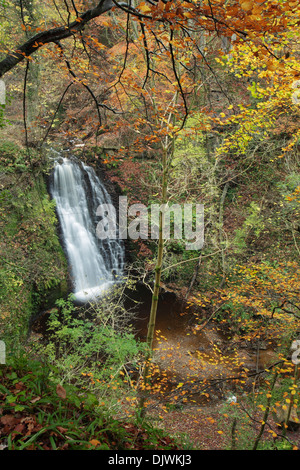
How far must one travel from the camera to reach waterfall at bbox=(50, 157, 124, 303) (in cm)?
1195

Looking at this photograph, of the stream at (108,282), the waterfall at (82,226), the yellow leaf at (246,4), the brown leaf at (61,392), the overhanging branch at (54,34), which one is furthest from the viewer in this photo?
the waterfall at (82,226)

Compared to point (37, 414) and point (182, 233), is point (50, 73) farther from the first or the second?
point (37, 414)

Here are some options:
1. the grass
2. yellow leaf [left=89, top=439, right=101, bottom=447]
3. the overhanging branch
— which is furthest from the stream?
the overhanging branch

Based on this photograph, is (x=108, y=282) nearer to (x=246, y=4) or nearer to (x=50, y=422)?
(x=50, y=422)

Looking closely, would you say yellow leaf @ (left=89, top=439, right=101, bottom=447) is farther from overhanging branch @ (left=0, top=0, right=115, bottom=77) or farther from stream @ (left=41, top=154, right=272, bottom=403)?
stream @ (left=41, top=154, right=272, bottom=403)

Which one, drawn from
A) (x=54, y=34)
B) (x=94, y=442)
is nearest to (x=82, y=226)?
(x=54, y=34)

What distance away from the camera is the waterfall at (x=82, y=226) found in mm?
11945

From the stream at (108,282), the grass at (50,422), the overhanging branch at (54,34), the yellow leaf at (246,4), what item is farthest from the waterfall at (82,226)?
the yellow leaf at (246,4)

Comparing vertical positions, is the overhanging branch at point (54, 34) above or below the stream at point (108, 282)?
above

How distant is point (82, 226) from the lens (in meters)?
12.6

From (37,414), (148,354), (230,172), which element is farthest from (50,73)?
(37,414)

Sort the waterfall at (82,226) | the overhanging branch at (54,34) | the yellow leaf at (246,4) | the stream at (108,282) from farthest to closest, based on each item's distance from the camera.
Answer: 1. the waterfall at (82,226)
2. the stream at (108,282)
3. the overhanging branch at (54,34)
4. the yellow leaf at (246,4)

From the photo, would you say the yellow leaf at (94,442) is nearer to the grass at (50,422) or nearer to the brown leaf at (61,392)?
the grass at (50,422)

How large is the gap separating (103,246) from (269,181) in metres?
8.30
